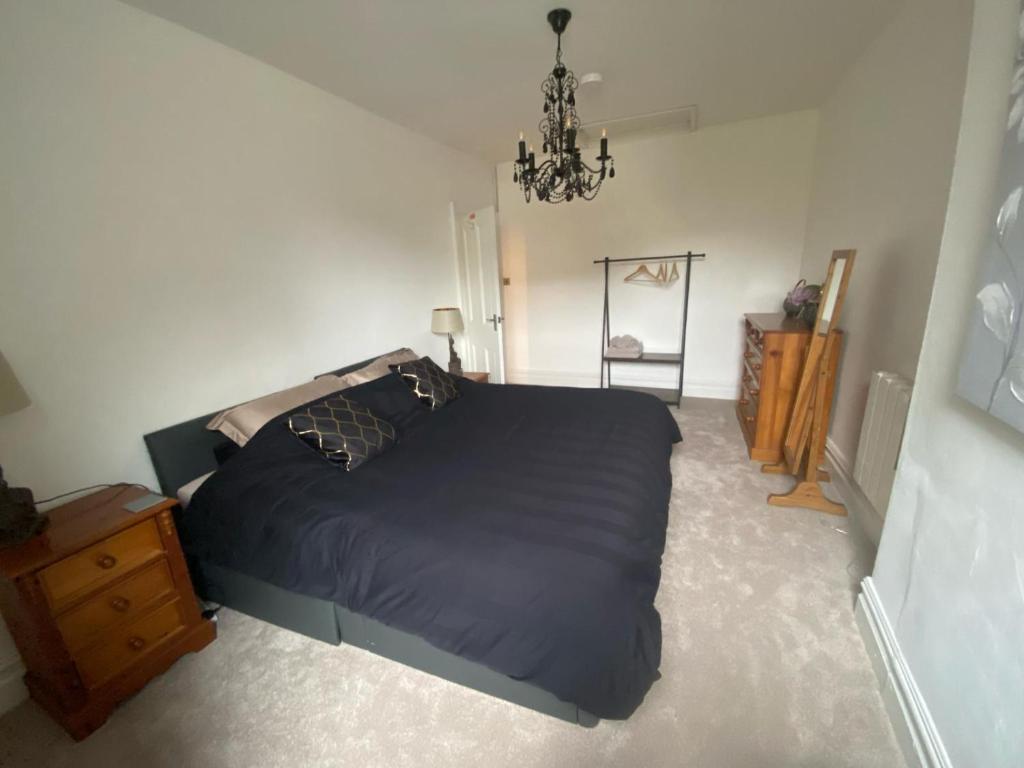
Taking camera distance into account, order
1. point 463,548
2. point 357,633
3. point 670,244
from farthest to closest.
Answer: point 670,244 → point 357,633 → point 463,548

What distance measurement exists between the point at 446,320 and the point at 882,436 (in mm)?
2902

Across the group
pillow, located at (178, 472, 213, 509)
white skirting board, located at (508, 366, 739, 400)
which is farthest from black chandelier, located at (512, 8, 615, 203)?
white skirting board, located at (508, 366, 739, 400)

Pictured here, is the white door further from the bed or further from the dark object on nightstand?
the dark object on nightstand

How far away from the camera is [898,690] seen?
4.08 feet

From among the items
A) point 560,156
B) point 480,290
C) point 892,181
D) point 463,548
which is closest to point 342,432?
point 463,548

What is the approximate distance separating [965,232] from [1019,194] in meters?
0.29

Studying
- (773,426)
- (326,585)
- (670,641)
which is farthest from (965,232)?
(326,585)

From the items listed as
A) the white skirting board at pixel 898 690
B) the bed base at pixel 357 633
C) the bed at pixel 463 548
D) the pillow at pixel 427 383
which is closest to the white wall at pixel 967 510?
the white skirting board at pixel 898 690

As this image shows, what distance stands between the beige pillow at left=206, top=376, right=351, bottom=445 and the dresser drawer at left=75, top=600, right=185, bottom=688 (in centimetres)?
73

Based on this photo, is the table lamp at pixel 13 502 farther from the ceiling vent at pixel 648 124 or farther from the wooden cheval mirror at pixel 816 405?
the ceiling vent at pixel 648 124

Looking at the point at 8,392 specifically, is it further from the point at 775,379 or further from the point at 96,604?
the point at 775,379

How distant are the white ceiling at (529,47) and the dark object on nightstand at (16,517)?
77.5 inches

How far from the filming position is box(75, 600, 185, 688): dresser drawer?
1.35 meters

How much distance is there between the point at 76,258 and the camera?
159 centimetres
